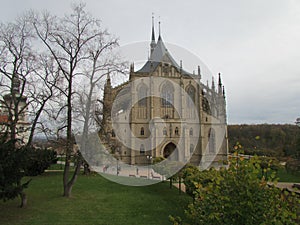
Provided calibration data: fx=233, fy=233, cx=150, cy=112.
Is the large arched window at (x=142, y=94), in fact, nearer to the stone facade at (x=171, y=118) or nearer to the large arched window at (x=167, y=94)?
the stone facade at (x=171, y=118)

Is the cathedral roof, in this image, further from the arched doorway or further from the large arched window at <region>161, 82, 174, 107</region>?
the arched doorway

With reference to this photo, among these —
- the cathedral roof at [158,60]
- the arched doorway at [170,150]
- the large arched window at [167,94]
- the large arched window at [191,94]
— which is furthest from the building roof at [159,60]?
the arched doorway at [170,150]

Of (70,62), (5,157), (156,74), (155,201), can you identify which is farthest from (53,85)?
(156,74)

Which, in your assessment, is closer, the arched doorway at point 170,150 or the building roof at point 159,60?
the arched doorway at point 170,150

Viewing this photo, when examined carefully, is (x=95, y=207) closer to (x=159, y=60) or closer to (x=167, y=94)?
(x=167, y=94)

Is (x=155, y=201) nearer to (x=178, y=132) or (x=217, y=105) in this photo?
(x=178, y=132)

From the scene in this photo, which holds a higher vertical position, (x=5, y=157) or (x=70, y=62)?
(x=70, y=62)

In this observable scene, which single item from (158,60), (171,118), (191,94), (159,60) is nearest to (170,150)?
(171,118)

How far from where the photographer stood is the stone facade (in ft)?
104

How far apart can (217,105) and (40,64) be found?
29170mm

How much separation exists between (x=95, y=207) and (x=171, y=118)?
75.8 feet

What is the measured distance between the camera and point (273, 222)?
3209mm

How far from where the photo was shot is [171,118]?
3300cm

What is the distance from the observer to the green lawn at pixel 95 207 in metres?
9.12
